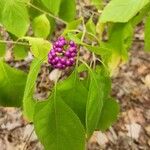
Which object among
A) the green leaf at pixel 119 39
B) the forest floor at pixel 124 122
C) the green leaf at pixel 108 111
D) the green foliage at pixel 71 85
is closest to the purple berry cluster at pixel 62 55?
the green foliage at pixel 71 85

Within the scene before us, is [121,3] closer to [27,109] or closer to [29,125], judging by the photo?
[27,109]

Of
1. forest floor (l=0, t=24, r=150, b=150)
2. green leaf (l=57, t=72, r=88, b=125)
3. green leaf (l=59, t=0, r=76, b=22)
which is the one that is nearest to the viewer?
green leaf (l=57, t=72, r=88, b=125)

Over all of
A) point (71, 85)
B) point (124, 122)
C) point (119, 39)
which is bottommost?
point (124, 122)

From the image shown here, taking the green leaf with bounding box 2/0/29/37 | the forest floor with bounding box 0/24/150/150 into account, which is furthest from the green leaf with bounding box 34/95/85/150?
the forest floor with bounding box 0/24/150/150

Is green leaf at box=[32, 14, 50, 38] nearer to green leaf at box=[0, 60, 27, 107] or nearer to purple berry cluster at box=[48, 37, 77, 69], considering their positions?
green leaf at box=[0, 60, 27, 107]

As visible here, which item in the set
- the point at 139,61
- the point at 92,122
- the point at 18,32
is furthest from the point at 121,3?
the point at 139,61

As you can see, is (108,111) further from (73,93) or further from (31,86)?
(31,86)

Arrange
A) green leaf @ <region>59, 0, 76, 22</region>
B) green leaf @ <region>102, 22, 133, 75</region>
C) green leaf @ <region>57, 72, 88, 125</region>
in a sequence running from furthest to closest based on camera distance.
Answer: green leaf @ <region>59, 0, 76, 22</region>
green leaf @ <region>102, 22, 133, 75</region>
green leaf @ <region>57, 72, 88, 125</region>

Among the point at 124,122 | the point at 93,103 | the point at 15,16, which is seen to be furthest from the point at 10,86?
the point at 124,122
